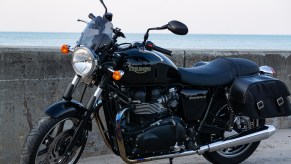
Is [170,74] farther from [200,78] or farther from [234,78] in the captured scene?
[234,78]

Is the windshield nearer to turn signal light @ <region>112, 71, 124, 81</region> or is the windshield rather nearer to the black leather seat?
turn signal light @ <region>112, 71, 124, 81</region>

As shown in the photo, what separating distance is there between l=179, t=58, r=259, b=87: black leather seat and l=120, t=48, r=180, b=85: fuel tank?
225 mm

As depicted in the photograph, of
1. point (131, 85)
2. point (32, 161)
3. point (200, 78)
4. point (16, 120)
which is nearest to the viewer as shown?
point (32, 161)

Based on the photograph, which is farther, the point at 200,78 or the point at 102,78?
the point at 200,78

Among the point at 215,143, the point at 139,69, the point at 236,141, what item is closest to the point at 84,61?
the point at 139,69

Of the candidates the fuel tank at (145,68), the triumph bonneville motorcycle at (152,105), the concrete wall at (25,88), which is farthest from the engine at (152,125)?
the concrete wall at (25,88)

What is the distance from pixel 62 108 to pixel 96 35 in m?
0.69

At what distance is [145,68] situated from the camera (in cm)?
473

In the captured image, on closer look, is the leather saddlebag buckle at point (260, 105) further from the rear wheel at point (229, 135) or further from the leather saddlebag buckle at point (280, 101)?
the rear wheel at point (229, 135)

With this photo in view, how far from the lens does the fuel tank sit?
4.67m

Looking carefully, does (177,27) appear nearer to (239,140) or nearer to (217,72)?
(217,72)

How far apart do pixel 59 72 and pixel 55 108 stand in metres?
1.40

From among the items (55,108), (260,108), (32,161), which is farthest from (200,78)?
(32,161)

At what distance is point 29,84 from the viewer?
561 centimetres
